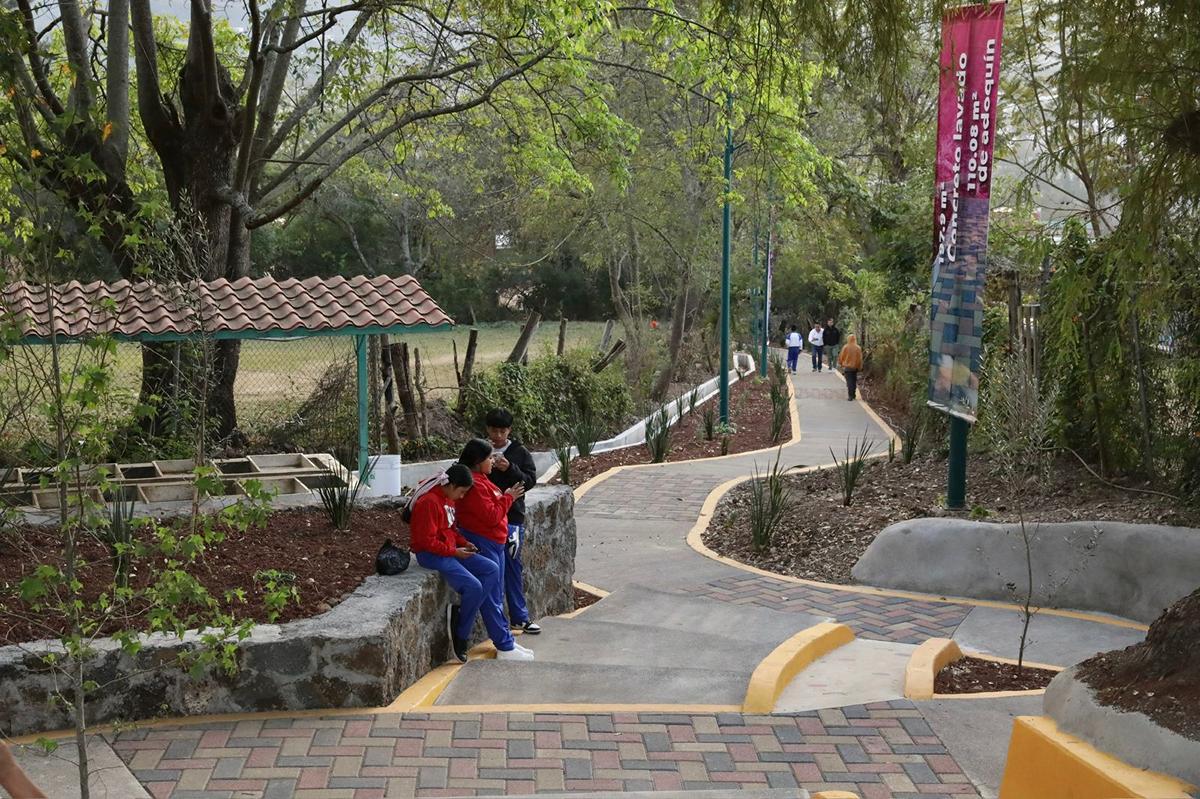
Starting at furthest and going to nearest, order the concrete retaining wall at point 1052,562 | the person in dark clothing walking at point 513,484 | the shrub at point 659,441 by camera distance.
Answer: the shrub at point 659,441
the concrete retaining wall at point 1052,562
the person in dark clothing walking at point 513,484

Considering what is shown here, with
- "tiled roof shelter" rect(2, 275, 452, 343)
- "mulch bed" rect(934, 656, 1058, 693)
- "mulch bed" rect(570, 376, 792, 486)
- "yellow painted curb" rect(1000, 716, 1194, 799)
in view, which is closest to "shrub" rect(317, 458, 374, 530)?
"tiled roof shelter" rect(2, 275, 452, 343)

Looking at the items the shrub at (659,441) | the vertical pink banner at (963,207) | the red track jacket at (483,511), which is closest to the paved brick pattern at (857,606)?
the vertical pink banner at (963,207)

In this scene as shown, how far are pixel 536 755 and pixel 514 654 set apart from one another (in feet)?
5.42

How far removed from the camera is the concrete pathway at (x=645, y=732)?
167 inches

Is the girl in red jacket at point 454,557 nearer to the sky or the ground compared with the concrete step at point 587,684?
nearer to the sky

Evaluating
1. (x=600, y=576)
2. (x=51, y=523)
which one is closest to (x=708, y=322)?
(x=600, y=576)

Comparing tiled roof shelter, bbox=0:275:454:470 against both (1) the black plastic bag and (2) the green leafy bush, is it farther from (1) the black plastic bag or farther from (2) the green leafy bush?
(2) the green leafy bush

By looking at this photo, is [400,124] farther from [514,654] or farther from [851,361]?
[851,361]

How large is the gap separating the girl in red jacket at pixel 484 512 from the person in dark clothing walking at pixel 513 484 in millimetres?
351

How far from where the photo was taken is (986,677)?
18.8 ft

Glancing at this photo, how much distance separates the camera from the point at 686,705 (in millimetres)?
5133

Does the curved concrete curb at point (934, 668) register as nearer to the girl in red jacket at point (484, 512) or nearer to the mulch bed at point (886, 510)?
the girl in red jacket at point (484, 512)

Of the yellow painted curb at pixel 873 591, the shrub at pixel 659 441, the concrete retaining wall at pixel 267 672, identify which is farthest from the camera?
the shrub at pixel 659 441

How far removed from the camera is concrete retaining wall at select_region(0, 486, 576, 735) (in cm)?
452
